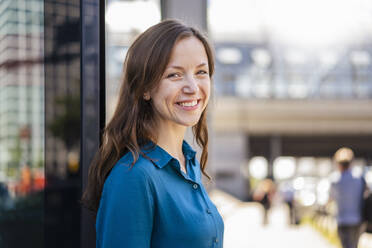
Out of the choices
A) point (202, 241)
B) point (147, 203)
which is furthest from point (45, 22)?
point (202, 241)

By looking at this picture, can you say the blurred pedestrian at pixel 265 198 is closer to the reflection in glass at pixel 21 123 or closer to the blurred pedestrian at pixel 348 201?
the blurred pedestrian at pixel 348 201

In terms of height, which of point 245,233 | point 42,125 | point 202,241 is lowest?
point 245,233

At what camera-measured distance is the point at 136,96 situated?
4.63 ft

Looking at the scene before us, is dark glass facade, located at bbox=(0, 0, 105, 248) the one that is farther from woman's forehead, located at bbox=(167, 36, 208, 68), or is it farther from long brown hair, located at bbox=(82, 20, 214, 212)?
woman's forehead, located at bbox=(167, 36, 208, 68)

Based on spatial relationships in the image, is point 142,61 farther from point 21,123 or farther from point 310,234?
point 310,234

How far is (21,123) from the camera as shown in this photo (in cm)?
174

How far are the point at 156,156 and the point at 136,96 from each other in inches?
7.4

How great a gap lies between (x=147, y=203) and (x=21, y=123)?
737mm

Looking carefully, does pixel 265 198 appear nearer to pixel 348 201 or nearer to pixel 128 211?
pixel 348 201

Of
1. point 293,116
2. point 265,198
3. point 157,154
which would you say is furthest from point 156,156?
point 293,116

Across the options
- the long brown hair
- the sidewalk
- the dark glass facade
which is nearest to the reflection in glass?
the dark glass facade

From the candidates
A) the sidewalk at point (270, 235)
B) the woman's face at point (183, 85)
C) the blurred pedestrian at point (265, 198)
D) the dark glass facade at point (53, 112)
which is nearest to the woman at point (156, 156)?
Result: the woman's face at point (183, 85)

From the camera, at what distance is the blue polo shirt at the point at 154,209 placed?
121cm

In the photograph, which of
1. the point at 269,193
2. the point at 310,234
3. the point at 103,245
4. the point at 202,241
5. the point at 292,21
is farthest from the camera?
the point at 292,21
